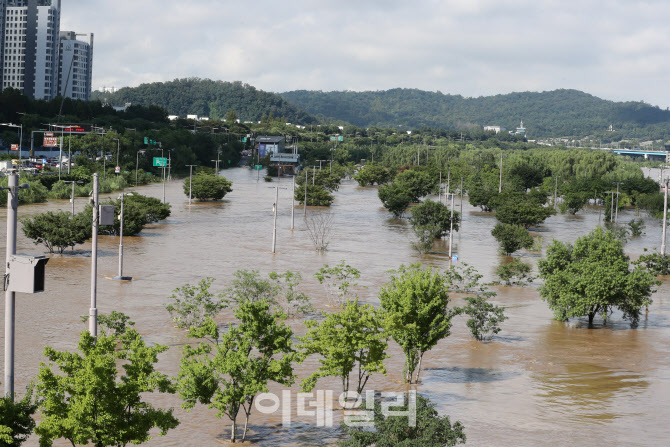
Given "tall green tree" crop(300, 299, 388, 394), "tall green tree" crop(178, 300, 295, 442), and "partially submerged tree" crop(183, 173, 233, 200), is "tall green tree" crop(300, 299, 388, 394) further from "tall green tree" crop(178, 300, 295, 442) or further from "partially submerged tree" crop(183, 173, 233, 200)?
"partially submerged tree" crop(183, 173, 233, 200)

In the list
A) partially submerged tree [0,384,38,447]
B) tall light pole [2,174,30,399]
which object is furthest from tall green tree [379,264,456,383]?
tall light pole [2,174,30,399]

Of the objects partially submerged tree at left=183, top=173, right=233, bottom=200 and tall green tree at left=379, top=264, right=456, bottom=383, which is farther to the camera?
partially submerged tree at left=183, top=173, right=233, bottom=200

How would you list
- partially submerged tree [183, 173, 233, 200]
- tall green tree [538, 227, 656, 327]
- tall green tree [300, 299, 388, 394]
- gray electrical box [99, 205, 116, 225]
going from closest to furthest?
tall green tree [300, 299, 388, 394], gray electrical box [99, 205, 116, 225], tall green tree [538, 227, 656, 327], partially submerged tree [183, 173, 233, 200]

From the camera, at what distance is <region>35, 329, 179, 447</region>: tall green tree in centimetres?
1528

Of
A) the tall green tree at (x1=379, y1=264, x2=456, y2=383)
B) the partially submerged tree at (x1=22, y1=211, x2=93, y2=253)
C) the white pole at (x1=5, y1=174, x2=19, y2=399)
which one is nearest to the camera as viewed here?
the white pole at (x1=5, y1=174, x2=19, y2=399)

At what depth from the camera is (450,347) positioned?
32.2m

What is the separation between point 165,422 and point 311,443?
537cm

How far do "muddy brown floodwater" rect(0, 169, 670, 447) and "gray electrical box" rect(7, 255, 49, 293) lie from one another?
7223 mm

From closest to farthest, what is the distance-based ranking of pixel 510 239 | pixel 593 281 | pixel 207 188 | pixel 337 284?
pixel 593 281, pixel 337 284, pixel 510 239, pixel 207 188

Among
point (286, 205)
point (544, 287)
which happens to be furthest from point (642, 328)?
point (286, 205)

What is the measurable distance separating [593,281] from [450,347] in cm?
752

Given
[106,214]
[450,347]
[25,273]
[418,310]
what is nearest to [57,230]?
[450,347]

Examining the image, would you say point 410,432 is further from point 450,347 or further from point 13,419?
point 450,347

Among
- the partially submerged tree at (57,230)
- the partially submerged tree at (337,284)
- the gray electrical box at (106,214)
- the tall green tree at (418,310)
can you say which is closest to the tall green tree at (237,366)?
the gray electrical box at (106,214)
